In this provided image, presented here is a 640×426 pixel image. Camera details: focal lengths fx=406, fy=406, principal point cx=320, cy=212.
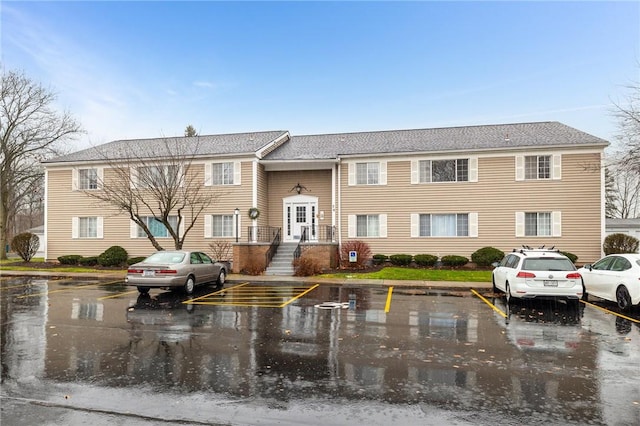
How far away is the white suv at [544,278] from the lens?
10.8 meters

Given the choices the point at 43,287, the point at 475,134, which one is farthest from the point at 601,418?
the point at 475,134

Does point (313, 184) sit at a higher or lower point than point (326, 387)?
higher

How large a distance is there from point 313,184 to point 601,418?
20518mm

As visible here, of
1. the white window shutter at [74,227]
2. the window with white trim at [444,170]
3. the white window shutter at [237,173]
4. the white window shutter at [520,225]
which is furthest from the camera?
the white window shutter at [74,227]

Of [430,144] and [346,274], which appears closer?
[346,274]

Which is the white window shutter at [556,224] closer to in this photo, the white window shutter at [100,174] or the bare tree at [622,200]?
the white window shutter at [100,174]

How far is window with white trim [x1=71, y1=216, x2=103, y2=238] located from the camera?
25484mm

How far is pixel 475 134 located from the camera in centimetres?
2453

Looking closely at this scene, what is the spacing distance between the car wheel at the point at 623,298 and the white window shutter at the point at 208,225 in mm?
19299

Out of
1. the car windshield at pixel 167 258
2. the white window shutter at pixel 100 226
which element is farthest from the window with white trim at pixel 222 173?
the car windshield at pixel 167 258

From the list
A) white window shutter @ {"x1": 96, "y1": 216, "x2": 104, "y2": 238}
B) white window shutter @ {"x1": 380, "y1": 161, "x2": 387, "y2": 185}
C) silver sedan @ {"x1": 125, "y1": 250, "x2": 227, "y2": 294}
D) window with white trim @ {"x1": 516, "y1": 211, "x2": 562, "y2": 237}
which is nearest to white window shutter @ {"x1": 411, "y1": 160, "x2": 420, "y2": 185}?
white window shutter @ {"x1": 380, "y1": 161, "x2": 387, "y2": 185}

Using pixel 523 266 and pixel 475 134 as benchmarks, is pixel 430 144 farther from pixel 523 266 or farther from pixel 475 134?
pixel 523 266

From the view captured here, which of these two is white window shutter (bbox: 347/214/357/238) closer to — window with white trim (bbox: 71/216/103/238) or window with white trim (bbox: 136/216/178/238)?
window with white trim (bbox: 136/216/178/238)

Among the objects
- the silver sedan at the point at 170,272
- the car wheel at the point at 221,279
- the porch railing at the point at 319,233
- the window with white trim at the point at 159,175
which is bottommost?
the car wheel at the point at 221,279
